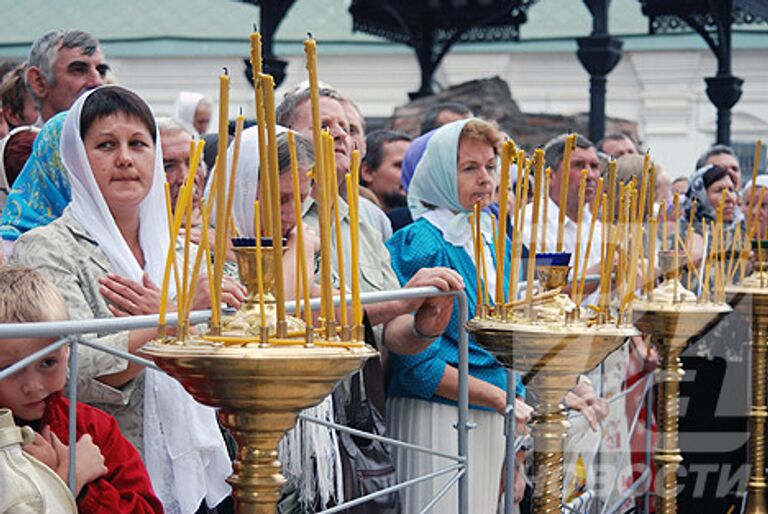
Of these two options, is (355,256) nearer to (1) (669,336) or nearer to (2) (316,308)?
(2) (316,308)

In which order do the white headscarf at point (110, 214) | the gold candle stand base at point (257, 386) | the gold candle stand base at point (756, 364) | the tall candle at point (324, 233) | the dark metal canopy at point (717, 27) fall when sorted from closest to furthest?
1. the gold candle stand base at point (257, 386)
2. the tall candle at point (324, 233)
3. the white headscarf at point (110, 214)
4. the gold candle stand base at point (756, 364)
5. the dark metal canopy at point (717, 27)

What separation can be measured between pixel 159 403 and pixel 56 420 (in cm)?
42

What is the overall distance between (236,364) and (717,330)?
14.6ft

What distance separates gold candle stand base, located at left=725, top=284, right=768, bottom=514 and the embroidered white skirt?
4.18ft

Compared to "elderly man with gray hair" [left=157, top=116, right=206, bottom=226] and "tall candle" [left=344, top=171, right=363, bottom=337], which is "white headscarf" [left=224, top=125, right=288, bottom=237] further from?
"elderly man with gray hair" [left=157, top=116, right=206, bottom=226]

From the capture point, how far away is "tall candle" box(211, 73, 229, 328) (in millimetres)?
2053

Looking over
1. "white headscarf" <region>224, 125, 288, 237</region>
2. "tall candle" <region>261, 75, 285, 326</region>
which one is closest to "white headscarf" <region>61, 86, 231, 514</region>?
"white headscarf" <region>224, 125, 288, 237</region>

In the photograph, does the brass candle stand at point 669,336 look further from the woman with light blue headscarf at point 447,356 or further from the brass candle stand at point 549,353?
the brass candle stand at point 549,353

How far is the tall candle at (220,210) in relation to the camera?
205cm

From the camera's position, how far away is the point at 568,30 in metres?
22.9

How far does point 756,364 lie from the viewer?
497 centimetres

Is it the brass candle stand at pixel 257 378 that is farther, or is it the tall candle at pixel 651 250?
the tall candle at pixel 651 250

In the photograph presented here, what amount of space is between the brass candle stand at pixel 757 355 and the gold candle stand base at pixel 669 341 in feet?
2.58

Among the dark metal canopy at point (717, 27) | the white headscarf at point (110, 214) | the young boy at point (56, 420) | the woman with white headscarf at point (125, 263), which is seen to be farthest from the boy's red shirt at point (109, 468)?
the dark metal canopy at point (717, 27)
